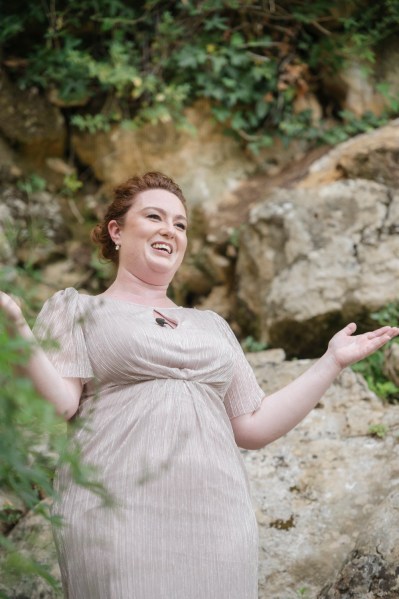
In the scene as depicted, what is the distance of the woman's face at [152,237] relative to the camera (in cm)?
242

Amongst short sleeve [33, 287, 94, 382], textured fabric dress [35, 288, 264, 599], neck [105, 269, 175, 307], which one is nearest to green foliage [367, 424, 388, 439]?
textured fabric dress [35, 288, 264, 599]

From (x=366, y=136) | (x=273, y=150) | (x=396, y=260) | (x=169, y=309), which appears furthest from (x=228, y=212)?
(x=169, y=309)

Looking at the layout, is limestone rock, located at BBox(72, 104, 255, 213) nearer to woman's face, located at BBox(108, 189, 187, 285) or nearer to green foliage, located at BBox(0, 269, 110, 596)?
woman's face, located at BBox(108, 189, 187, 285)

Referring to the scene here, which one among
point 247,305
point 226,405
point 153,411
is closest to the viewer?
point 153,411

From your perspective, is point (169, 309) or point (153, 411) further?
point (169, 309)

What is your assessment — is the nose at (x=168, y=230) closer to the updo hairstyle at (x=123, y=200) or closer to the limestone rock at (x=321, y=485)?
the updo hairstyle at (x=123, y=200)

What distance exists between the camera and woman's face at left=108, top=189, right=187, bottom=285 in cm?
242

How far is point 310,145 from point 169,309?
11.2 ft

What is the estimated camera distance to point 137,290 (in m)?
2.42

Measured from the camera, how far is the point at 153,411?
2.01 meters

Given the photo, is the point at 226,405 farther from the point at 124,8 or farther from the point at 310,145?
the point at 124,8

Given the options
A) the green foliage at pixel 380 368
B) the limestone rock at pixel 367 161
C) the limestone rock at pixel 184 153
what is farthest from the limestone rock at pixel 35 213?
the green foliage at pixel 380 368

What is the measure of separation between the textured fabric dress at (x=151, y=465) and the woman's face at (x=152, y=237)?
18 centimetres

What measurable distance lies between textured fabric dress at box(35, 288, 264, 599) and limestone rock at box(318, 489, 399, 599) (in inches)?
19.2
